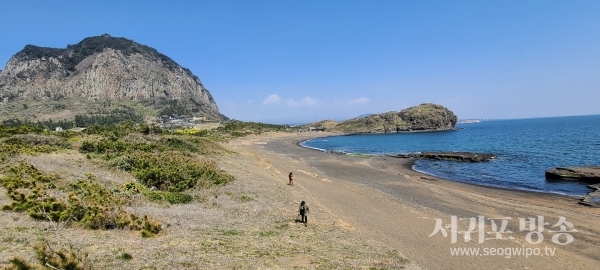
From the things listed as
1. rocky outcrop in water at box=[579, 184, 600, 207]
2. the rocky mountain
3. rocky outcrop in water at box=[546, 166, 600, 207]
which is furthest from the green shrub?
the rocky mountain

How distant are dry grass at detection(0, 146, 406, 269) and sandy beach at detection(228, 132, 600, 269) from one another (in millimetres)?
1770

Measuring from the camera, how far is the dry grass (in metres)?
10.8

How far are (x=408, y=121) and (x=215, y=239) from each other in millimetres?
179536

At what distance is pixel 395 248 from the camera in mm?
16453

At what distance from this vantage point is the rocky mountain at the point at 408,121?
176125 mm

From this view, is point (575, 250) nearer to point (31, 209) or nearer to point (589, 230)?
point (589, 230)

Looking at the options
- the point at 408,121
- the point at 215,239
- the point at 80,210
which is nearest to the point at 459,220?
the point at 215,239

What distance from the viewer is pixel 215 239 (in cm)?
1391

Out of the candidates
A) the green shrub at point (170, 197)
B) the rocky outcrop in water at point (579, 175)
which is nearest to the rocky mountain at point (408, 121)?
the rocky outcrop in water at point (579, 175)

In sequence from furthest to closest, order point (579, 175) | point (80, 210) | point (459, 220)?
point (579, 175)
point (459, 220)
point (80, 210)

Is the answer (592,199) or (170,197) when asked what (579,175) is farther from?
(170,197)

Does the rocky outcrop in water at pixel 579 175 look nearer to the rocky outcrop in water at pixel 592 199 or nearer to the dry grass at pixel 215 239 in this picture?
the rocky outcrop in water at pixel 592 199

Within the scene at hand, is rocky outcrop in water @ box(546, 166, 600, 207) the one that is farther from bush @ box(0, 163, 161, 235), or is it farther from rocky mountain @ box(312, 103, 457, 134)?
rocky mountain @ box(312, 103, 457, 134)

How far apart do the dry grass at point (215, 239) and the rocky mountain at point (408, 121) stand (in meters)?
157
